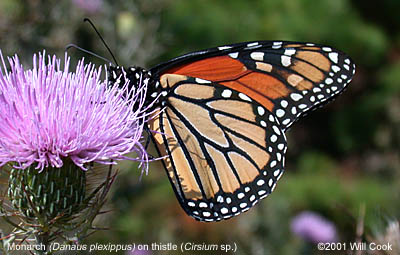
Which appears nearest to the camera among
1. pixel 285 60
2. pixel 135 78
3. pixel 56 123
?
pixel 56 123

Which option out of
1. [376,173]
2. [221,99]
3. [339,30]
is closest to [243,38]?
[339,30]

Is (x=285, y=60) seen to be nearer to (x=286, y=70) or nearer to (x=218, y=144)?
(x=286, y=70)

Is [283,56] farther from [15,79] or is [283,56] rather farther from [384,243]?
[15,79]

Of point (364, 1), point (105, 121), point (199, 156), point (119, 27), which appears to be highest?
point (364, 1)

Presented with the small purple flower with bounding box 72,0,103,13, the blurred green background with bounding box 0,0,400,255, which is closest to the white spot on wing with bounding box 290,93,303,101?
the blurred green background with bounding box 0,0,400,255

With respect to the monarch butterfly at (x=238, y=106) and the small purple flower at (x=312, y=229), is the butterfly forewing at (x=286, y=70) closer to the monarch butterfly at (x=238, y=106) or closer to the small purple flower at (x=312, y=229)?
the monarch butterfly at (x=238, y=106)

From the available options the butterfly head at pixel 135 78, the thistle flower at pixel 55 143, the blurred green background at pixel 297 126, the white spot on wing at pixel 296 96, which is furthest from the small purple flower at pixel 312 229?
the thistle flower at pixel 55 143

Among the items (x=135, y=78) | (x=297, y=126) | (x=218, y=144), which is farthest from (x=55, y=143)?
(x=297, y=126)
